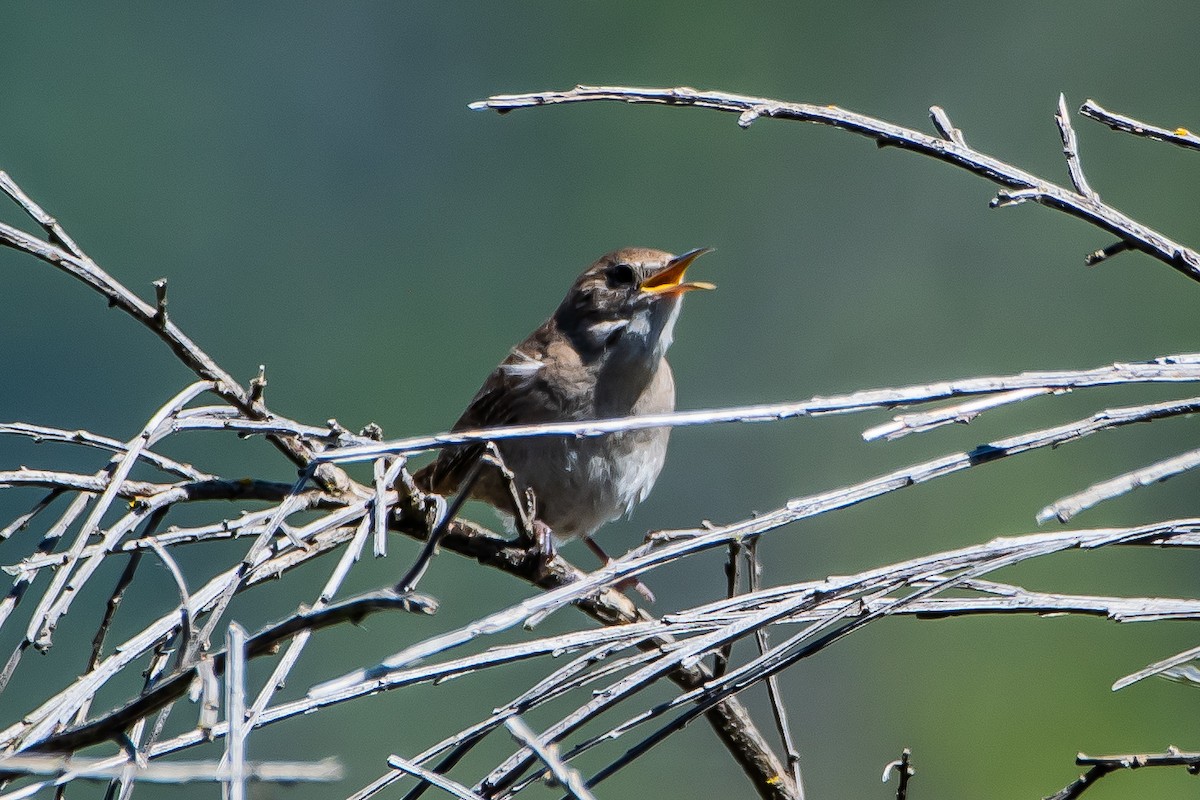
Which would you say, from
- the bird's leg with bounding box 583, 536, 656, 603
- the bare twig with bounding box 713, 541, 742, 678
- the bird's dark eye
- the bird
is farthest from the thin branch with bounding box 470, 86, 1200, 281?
the bird's dark eye

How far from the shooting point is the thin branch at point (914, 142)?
1.61 metres

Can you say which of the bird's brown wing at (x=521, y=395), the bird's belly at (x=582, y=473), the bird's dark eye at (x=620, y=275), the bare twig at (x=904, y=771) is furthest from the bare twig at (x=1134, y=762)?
the bird's dark eye at (x=620, y=275)

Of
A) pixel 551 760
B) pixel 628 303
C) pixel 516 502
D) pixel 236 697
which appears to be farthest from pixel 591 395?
pixel 236 697

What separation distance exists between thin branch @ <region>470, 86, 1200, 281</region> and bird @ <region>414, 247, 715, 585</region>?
2187mm

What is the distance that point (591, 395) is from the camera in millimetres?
4047

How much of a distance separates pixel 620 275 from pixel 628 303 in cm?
15

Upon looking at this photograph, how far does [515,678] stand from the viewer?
1316 cm

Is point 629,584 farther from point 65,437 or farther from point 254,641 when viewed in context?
point 254,641

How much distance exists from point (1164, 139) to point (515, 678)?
12041 mm

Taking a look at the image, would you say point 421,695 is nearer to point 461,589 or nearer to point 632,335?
point 461,589

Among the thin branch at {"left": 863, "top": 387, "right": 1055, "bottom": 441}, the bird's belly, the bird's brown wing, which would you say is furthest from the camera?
the bird's brown wing

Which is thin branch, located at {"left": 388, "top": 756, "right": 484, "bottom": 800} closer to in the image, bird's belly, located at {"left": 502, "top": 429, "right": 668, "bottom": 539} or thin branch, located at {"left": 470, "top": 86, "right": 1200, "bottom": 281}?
thin branch, located at {"left": 470, "top": 86, "right": 1200, "bottom": 281}

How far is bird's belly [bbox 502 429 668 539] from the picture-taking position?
3887mm

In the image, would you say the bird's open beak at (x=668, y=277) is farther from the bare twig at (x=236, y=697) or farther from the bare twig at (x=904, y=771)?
the bare twig at (x=236, y=697)
